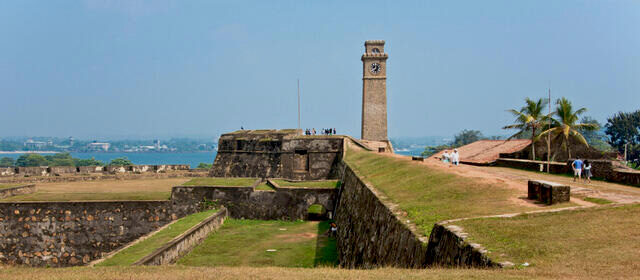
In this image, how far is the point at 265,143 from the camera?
1206 inches

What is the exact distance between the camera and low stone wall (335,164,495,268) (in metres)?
6.63

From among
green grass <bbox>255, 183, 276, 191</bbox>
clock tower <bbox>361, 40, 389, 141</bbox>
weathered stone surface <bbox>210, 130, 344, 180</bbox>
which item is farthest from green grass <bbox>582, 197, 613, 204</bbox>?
clock tower <bbox>361, 40, 389, 141</bbox>

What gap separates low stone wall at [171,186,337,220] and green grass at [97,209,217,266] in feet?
2.80

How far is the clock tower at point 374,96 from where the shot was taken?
46469mm

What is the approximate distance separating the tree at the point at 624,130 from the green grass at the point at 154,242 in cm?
5004

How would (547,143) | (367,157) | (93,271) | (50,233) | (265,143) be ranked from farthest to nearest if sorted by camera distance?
(265,143) → (547,143) → (367,157) → (50,233) → (93,271)

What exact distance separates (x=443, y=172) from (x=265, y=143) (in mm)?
18158

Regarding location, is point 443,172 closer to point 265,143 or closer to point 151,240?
point 151,240

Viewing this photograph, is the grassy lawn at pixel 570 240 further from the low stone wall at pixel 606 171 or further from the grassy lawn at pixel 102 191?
the grassy lawn at pixel 102 191

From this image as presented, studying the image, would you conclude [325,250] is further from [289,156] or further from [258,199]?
[289,156]

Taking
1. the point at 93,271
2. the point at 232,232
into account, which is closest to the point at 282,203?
the point at 232,232

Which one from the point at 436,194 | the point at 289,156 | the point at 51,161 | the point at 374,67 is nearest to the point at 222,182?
the point at 289,156

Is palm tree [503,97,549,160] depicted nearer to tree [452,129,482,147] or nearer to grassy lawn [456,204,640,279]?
grassy lawn [456,204,640,279]

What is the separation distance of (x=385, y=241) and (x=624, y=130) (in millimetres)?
55526
